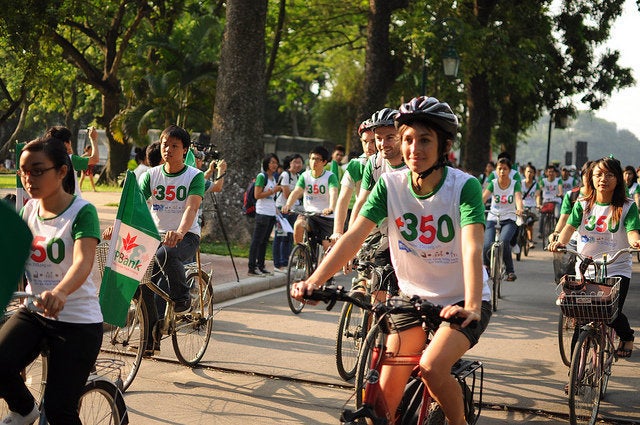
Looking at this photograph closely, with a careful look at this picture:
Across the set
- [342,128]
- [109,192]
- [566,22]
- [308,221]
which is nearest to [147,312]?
[308,221]

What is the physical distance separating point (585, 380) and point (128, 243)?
130 inches

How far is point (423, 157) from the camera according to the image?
4309 mm

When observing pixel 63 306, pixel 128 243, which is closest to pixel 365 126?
pixel 128 243

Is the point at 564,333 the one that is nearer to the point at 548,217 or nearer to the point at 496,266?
the point at 496,266

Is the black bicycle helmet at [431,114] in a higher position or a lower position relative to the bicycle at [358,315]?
higher

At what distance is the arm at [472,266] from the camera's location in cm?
396

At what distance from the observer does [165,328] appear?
736cm

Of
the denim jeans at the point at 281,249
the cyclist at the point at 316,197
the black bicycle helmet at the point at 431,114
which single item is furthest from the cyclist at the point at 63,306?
the denim jeans at the point at 281,249

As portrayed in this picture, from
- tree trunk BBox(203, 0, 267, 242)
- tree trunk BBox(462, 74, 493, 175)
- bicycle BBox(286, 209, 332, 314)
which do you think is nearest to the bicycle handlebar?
bicycle BBox(286, 209, 332, 314)

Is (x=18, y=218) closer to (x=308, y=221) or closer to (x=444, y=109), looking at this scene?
(x=444, y=109)

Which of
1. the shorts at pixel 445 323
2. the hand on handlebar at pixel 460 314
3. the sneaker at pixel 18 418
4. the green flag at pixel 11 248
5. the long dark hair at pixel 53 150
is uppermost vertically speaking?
the long dark hair at pixel 53 150

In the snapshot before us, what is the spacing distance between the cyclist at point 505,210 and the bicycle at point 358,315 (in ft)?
19.5

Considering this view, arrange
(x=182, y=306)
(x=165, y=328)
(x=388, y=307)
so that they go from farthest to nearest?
(x=182, y=306) < (x=165, y=328) < (x=388, y=307)

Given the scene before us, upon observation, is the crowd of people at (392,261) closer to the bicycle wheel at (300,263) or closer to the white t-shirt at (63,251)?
the white t-shirt at (63,251)
